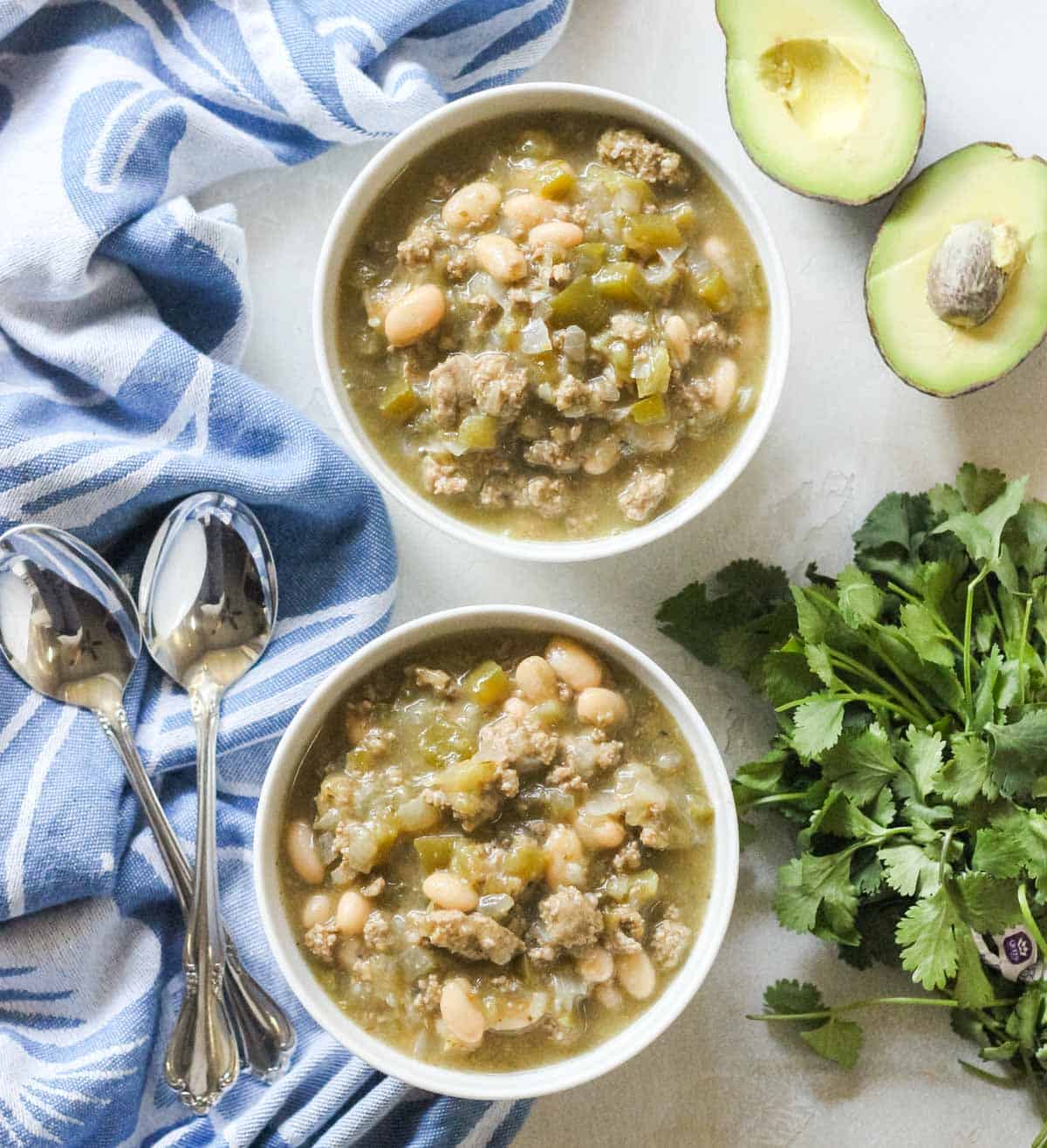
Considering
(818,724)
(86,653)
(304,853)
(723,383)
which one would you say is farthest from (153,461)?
(818,724)

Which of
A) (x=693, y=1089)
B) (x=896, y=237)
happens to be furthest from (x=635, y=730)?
(x=896, y=237)

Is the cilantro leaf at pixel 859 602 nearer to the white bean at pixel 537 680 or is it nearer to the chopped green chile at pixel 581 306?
the white bean at pixel 537 680

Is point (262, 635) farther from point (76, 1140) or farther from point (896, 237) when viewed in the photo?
point (896, 237)

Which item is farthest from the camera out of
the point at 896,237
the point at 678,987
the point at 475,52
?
the point at 475,52

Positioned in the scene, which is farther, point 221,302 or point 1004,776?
point 221,302

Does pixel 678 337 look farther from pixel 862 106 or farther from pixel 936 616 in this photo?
pixel 936 616

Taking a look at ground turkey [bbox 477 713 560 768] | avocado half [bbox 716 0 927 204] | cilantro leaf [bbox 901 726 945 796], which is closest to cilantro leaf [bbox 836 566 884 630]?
cilantro leaf [bbox 901 726 945 796]

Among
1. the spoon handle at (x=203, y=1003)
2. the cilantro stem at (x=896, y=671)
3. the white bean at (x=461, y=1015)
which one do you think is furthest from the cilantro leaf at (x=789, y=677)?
the spoon handle at (x=203, y=1003)
